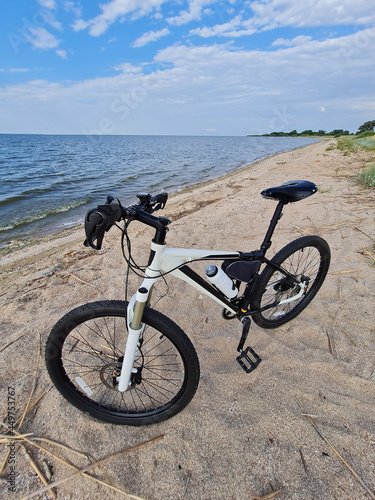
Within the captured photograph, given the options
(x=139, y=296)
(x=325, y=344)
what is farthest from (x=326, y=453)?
(x=139, y=296)

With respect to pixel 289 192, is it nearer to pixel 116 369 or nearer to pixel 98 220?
pixel 98 220

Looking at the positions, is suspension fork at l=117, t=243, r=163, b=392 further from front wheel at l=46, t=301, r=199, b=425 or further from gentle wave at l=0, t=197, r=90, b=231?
gentle wave at l=0, t=197, r=90, b=231

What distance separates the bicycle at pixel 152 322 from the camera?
1.57m

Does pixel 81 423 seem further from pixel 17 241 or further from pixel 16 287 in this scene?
pixel 17 241

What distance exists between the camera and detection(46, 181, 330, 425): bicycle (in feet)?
5.14

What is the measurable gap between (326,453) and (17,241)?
7278 mm

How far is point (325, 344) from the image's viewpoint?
2.54 meters

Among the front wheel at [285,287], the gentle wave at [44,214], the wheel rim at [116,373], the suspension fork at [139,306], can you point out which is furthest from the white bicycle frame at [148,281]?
the gentle wave at [44,214]

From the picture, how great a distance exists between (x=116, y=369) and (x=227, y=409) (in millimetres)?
929

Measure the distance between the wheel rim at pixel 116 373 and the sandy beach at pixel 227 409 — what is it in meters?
0.17

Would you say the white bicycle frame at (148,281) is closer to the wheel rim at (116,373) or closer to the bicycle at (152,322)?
the bicycle at (152,322)

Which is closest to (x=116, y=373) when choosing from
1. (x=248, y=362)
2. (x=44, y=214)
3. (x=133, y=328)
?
(x=133, y=328)

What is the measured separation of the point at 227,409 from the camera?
1.99 metres

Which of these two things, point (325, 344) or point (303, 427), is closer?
point (303, 427)
